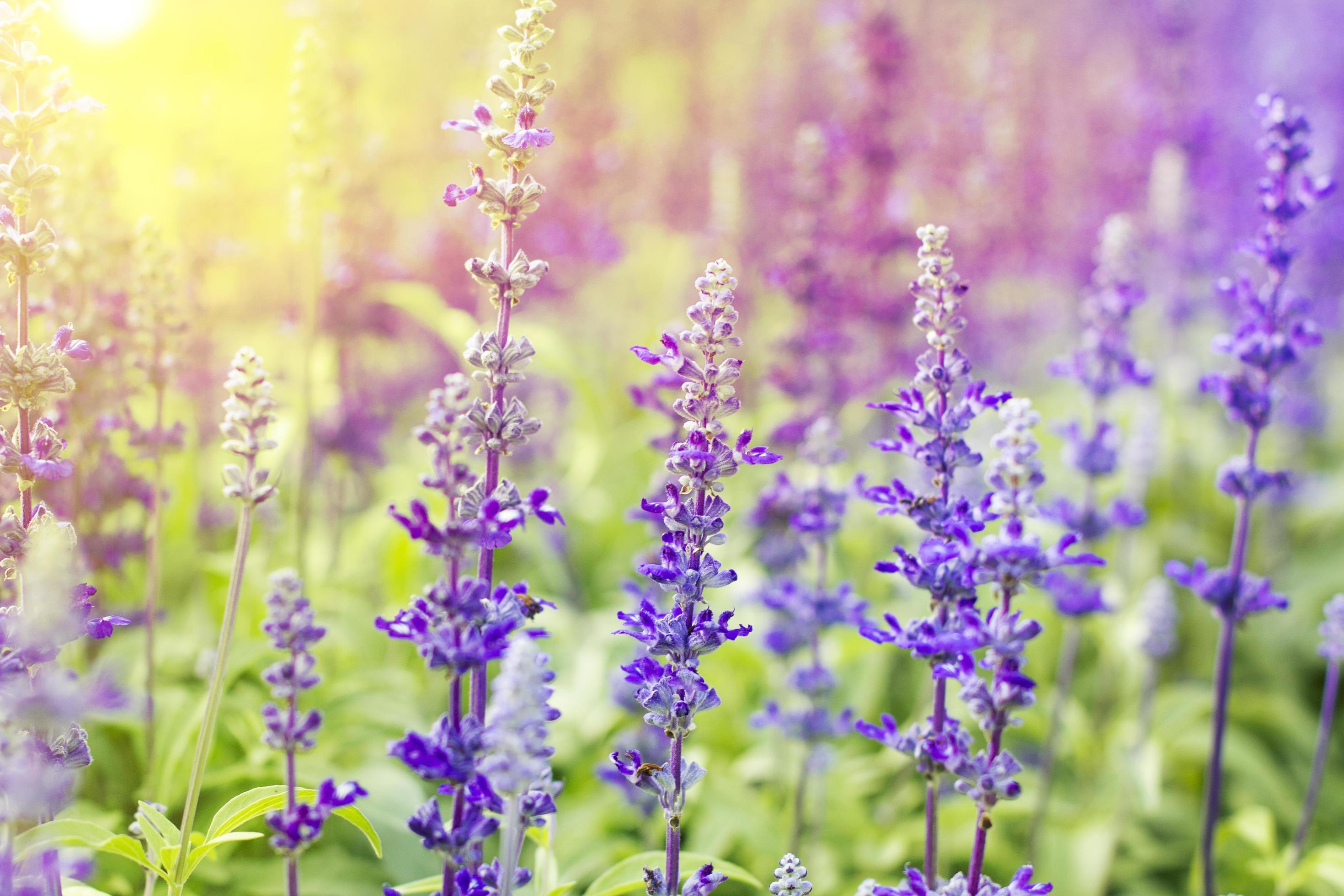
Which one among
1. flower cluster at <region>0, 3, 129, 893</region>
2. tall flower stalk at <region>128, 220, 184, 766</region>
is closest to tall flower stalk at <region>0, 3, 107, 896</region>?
flower cluster at <region>0, 3, 129, 893</region>

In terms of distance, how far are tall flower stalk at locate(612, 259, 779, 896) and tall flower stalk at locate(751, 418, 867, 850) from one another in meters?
1.30

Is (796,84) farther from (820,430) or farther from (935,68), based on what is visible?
(820,430)

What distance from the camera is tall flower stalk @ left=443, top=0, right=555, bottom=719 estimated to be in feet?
6.82

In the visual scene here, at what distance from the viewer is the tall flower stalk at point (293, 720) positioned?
189 centimetres

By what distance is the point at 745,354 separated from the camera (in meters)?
8.13

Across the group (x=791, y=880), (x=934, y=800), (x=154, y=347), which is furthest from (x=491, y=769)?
(x=154, y=347)

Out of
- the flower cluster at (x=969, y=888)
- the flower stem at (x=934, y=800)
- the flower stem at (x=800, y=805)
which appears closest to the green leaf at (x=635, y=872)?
the flower cluster at (x=969, y=888)

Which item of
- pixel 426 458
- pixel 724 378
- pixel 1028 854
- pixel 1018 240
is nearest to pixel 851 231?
pixel 1018 240

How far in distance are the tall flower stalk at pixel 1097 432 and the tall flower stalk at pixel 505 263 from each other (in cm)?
247

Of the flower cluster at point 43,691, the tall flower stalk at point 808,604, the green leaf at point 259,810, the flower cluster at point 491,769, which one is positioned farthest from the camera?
the tall flower stalk at point 808,604

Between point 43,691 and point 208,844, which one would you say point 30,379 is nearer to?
point 43,691

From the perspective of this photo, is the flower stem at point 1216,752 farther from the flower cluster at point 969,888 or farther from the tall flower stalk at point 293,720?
the tall flower stalk at point 293,720

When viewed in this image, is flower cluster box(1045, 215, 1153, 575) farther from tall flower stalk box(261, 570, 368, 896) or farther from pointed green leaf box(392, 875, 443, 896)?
tall flower stalk box(261, 570, 368, 896)

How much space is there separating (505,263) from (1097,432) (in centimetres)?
282
